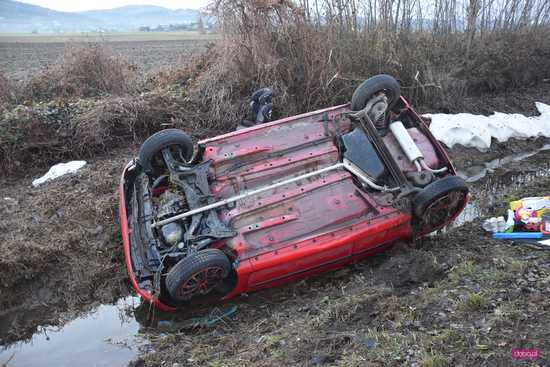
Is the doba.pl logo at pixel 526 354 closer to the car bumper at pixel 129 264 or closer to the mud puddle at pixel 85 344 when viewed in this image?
the car bumper at pixel 129 264

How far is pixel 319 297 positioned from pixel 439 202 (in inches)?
64.0

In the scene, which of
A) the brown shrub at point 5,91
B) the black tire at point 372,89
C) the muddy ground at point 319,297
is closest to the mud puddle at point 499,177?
the muddy ground at point 319,297

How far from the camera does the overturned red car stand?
454cm

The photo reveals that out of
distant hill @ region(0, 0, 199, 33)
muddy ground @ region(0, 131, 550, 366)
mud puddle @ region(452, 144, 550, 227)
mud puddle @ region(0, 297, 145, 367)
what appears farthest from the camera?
distant hill @ region(0, 0, 199, 33)

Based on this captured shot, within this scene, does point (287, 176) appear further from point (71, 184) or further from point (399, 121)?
point (71, 184)

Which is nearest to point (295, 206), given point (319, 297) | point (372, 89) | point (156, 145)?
point (319, 297)

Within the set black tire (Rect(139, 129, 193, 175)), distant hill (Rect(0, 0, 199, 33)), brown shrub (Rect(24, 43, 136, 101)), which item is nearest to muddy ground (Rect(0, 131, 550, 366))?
black tire (Rect(139, 129, 193, 175))

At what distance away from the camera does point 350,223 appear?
484 centimetres

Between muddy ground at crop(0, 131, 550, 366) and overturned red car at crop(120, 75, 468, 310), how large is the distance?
1.03ft

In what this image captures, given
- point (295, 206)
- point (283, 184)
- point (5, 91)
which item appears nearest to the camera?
point (295, 206)

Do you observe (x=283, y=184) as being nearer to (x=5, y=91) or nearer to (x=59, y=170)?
(x=59, y=170)

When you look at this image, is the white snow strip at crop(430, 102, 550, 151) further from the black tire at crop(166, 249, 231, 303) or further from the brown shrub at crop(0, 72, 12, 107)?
the brown shrub at crop(0, 72, 12, 107)

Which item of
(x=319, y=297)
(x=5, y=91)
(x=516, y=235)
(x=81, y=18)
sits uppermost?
(x=81, y=18)

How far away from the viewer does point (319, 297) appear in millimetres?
4582
